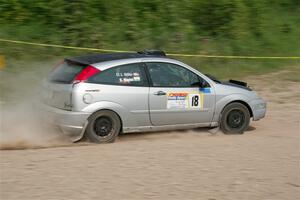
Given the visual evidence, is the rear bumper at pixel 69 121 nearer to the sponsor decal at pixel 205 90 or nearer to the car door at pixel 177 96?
the car door at pixel 177 96

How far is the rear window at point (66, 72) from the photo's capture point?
9727mm

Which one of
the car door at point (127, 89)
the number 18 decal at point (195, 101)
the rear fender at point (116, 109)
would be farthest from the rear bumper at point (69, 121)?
the number 18 decal at point (195, 101)

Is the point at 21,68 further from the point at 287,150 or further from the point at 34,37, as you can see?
A: the point at 287,150

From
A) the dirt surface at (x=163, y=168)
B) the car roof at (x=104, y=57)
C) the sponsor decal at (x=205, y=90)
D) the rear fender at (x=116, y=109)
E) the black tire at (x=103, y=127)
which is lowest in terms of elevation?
the dirt surface at (x=163, y=168)

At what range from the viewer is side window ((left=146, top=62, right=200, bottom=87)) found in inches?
402

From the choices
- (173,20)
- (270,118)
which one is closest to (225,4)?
(173,20)

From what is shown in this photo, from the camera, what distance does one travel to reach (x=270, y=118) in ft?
41.7

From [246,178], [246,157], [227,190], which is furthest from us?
[246,157]

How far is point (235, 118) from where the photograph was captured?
35.6 feet

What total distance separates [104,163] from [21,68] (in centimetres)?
875

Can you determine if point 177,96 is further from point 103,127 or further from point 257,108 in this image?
point 257,108

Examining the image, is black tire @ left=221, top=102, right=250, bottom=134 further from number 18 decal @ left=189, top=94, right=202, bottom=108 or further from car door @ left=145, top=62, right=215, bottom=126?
number 18 decal @ left=189, top=94, right=202, bottom=108

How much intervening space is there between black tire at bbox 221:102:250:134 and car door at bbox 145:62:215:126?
1.19ft

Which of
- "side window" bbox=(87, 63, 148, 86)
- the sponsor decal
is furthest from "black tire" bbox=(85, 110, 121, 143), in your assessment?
the sponsor decal
